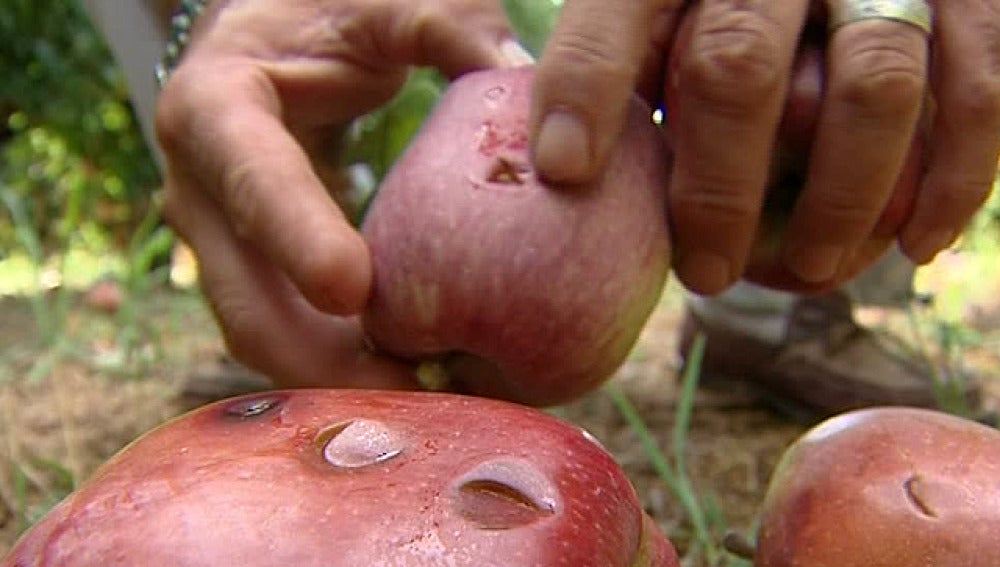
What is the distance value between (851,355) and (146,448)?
4.31 ft

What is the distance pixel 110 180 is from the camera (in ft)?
15.8

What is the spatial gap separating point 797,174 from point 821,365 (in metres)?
0.75

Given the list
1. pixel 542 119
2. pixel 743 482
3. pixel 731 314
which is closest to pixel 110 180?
pixel 731 314

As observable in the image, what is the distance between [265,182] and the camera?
35.9 inches

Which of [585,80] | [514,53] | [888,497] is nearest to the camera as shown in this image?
[888,497]

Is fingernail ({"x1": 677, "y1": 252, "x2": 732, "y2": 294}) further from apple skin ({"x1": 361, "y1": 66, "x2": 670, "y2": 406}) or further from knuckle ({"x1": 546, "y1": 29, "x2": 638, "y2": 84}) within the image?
knuckle ({"x1": 546, "y1": 29, "x2": 638, "y2": 84})

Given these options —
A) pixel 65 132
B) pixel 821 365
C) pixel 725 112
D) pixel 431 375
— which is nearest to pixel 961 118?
pixel 725 112

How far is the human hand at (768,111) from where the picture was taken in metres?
0.87

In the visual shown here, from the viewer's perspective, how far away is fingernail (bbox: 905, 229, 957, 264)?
1032 millimetres

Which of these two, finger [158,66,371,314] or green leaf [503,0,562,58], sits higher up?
finger [158,66,371,314]

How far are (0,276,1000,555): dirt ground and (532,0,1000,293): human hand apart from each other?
323mm

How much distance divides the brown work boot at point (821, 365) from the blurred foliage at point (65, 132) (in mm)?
2587

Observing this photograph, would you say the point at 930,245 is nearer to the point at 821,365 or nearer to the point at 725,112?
the point at 725,112

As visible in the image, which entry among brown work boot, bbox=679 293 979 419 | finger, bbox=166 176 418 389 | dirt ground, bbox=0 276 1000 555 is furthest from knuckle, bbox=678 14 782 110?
brown work boot, bbox=679 293 979 419
